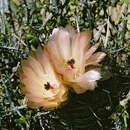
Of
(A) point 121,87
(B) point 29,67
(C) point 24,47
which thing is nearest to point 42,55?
(B) point 29,67

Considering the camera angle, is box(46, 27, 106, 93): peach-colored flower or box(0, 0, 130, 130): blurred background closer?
box(46, 27, 106, 93): peach-colored flower

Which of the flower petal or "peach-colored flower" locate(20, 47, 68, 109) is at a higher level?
the flower petal

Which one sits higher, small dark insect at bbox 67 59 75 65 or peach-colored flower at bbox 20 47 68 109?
small dark insect at bbox 67 59 75 65

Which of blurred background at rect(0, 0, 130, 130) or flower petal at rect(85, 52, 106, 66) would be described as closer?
flower petal at rect(85, 52, 106, 66)
